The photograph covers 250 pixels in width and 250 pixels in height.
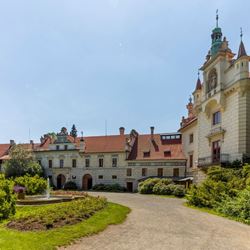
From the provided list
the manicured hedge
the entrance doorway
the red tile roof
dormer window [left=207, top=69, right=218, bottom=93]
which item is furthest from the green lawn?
the entrance doorway

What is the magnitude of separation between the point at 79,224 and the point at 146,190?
1134 inches

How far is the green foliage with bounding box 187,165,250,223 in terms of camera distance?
16.5 metres

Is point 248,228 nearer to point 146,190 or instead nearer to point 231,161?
point 231,161

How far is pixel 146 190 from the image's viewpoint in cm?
4050

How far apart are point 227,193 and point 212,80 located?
15108 millimetres

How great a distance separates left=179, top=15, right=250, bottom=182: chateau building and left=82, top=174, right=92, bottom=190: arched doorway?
24633mm

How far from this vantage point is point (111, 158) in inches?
2077

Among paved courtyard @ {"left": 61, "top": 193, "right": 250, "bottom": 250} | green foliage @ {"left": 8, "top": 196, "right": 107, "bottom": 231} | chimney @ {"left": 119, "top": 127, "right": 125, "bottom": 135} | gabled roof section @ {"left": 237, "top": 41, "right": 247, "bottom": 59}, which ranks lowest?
paved courtyard @ {"left": 61, "top": 193, "right": 250, "bottom": 250}

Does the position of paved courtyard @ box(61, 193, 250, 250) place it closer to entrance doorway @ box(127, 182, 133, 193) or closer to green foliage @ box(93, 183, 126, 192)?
green foliage @ box(93, 183, 126, 192)

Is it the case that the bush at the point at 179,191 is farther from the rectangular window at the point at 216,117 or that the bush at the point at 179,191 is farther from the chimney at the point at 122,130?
the chimney at the point at 122,130

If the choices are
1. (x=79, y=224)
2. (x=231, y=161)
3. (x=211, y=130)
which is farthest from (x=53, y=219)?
(x=211, y=130)

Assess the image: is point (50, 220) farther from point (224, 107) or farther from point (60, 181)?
point (60, 181)

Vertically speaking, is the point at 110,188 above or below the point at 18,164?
below

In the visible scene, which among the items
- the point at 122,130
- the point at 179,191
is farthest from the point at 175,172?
the point at 122,130
